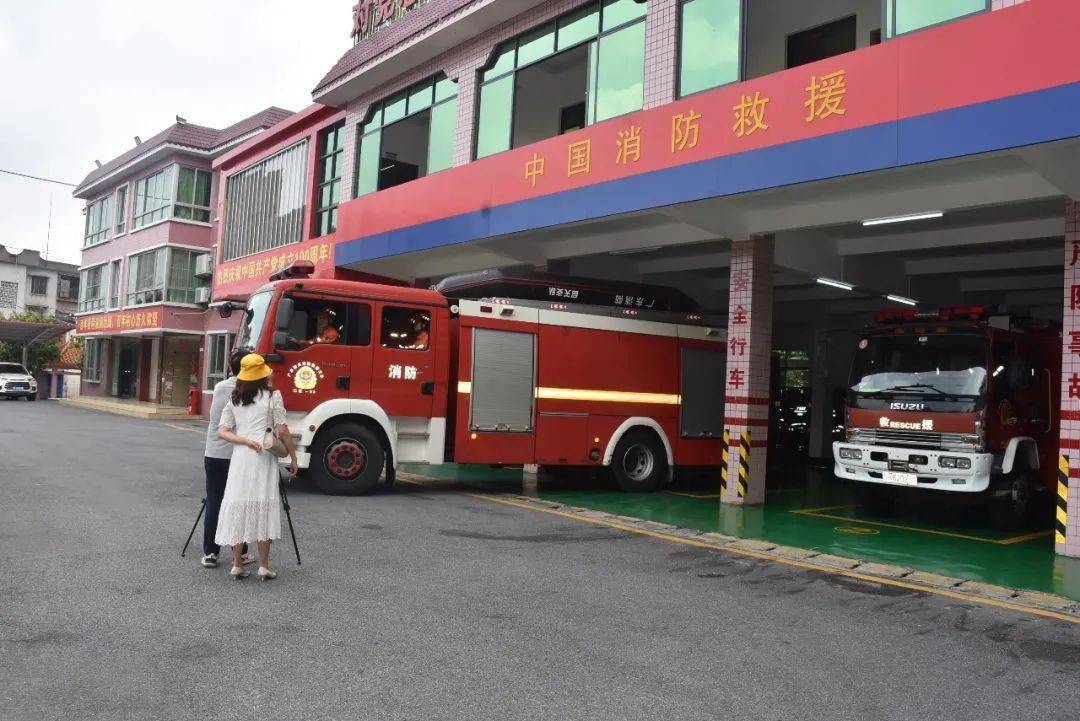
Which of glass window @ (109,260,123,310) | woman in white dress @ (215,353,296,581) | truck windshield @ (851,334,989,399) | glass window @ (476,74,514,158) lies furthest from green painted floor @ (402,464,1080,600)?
glass window @ (109,260,123,310)

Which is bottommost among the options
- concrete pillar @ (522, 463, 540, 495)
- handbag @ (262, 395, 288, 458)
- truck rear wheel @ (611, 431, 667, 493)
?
concrete pillar @ (522, 463, 540, 495)

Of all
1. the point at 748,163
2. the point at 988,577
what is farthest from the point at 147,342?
the point at 988,577

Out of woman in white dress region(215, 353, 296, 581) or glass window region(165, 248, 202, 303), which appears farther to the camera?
glass window region(165, 248, 202, 303)

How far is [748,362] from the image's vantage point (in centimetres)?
1225

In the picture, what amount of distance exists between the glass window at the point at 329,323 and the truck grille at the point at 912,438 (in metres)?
6.75

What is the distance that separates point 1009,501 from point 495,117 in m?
10.2

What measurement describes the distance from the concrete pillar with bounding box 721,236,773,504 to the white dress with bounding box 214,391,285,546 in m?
7.62

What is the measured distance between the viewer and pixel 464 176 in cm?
1506

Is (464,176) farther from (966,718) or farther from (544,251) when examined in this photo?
(966,718)

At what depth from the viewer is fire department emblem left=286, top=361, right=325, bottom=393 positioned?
10.7 m

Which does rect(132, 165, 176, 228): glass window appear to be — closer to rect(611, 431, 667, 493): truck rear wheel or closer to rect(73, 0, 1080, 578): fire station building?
rect(73, 0, 1080, 578): fire station building

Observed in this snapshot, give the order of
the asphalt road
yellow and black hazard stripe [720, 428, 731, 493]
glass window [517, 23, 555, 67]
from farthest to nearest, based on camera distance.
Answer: glass window [517, 23, 555, 67] → yellow and black hazard stripe [720, 428, 731, 493] → the asphalt road

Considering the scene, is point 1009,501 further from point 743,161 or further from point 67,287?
point 67,287

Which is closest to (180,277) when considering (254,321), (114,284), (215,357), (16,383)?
(215,357)
